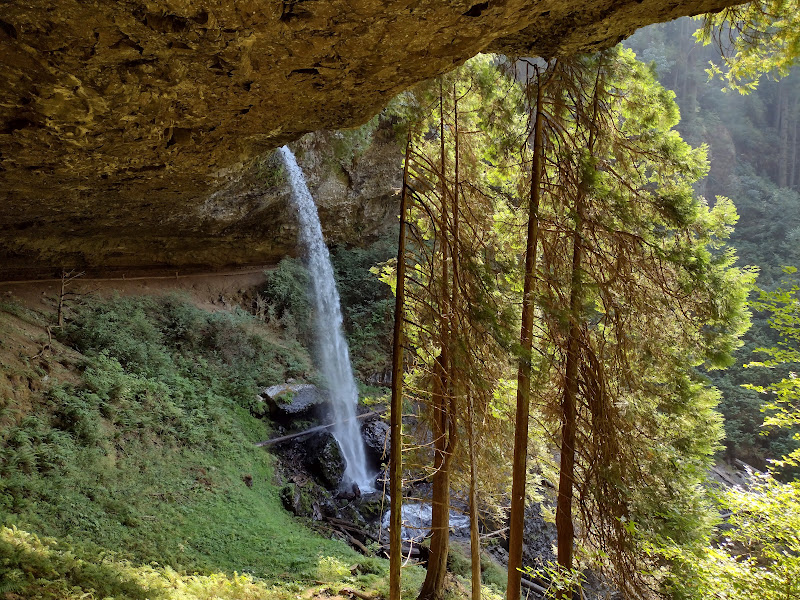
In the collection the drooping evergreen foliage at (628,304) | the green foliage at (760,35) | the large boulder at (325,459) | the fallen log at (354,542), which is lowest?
the fallen log at (354,542)

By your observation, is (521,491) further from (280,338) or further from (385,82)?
(280,338)

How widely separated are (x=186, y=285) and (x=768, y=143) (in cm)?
3336

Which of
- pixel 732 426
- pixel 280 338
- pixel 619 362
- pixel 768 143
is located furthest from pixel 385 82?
pixel 768 143

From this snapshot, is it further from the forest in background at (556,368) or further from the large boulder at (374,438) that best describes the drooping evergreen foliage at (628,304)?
the large boulder at (374,438)

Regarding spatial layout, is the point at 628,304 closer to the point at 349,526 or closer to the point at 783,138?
the point at 349,526

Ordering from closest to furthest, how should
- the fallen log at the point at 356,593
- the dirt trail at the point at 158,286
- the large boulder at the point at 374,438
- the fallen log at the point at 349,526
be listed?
the fallen log at the point at 356,593, the fallen log at the point at 349,526, the dirt trail at the point at 158,286, the large boulder at the point at 374,438

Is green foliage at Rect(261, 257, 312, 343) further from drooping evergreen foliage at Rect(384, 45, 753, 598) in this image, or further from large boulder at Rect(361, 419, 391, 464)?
drooping evergreen foliage at Rect(384, 45, 753, 598)

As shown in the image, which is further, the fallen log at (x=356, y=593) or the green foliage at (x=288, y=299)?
the green foliage at (x=288, y=299)

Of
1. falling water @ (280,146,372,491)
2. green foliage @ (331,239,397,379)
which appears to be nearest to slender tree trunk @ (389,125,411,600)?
falling water @ (280,146,372,491)

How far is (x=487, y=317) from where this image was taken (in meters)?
4.37

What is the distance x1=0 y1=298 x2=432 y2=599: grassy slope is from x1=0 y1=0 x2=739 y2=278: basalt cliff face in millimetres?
3625

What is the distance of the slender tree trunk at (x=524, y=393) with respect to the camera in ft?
15.9

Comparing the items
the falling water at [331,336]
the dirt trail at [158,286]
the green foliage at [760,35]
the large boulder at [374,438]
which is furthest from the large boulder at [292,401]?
the green foliage at [760,35]

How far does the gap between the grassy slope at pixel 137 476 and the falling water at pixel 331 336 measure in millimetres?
2468
